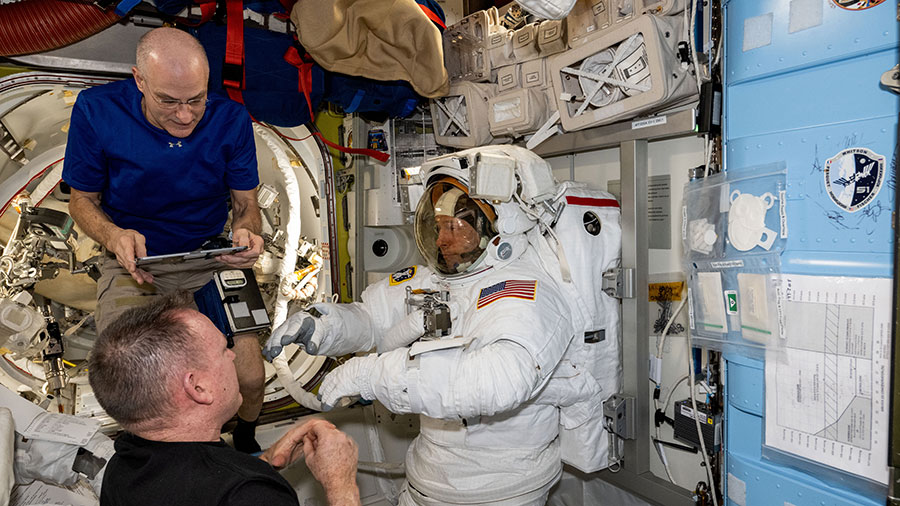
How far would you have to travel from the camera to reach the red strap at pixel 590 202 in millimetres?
2613

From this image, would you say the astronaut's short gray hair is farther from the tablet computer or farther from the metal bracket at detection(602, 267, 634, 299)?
the metal bracket at detection(602, 267, 634, 299)

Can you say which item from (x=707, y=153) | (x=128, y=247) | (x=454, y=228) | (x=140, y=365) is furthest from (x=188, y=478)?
(x=707, y=153)

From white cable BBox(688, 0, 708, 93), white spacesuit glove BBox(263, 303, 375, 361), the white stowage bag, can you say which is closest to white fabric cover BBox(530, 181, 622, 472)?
the white stowage bag

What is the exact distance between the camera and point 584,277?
2.58 metres

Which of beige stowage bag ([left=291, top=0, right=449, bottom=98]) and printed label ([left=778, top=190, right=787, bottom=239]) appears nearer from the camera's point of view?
printed label ([left=778, top=190, right=787, bottom=239])

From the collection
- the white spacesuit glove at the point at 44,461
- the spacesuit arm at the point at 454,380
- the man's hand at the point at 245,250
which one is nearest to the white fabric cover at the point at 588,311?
the spacesuit arm at the point at 454,380

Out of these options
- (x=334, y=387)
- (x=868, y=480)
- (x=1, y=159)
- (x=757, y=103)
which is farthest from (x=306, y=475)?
(x=757, y=103)

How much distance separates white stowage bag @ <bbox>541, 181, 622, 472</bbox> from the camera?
258 centimetres

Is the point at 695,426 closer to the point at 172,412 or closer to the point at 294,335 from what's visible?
the point at 294,335

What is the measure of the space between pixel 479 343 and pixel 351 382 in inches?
20.8

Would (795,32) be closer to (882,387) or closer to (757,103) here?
(757,103)

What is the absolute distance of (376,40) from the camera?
10.3 feet

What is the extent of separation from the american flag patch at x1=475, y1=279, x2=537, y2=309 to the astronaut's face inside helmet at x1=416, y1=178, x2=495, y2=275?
166mm

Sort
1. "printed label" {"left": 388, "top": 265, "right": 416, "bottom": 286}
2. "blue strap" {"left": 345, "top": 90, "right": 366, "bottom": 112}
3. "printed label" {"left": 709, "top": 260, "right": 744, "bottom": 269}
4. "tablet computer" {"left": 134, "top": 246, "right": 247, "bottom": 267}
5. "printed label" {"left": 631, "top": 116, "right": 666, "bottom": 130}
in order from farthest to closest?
"blue strap" {"left": 345, "top": 90, "right": 366, "bottom": 112}
"printed label" {"left": 388, "top": 265, "right": 416, "bottom": 286}
"printed label" {"left": 631, "top": 116, "right": 666, "bottom": 130}
"tablet computer" {"left": 134, "top": 246, "right": 247, "bottom": 267}
"printed label" {"left": 709, "top": 260, "right": 744, "bottom": 269}
